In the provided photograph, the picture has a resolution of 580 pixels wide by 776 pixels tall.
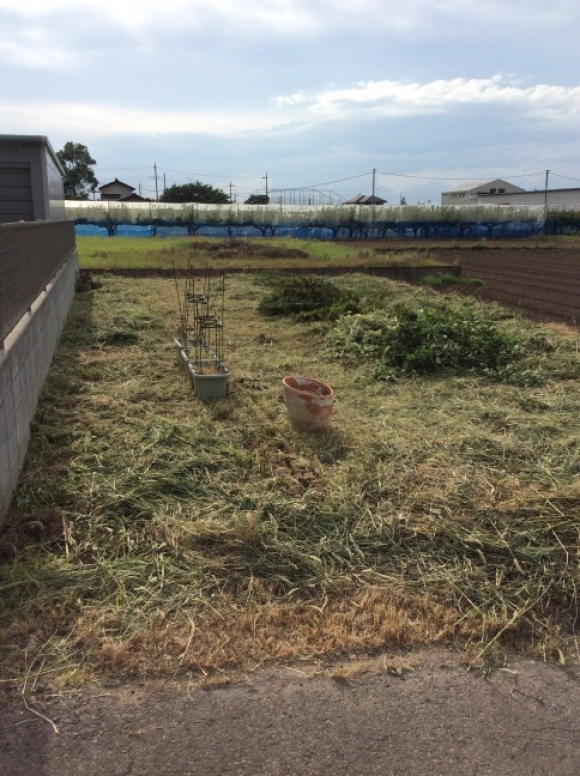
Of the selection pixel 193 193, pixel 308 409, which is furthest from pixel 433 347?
pixel 193 193

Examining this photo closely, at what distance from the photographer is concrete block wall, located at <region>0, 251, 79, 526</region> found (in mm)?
3727

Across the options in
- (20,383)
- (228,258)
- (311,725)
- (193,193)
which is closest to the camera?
(311,725)

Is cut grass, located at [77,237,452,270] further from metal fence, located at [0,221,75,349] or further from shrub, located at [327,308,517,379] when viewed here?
shrub, located at [327,308,517,379]

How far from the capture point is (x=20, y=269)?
5.50m

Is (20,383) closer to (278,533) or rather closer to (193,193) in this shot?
(278,533)

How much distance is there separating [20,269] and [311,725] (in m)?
4.61

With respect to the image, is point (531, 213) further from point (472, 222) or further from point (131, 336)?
point (131, 336)

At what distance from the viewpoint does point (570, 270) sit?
2341 cm

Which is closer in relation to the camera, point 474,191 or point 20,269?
point 20,269

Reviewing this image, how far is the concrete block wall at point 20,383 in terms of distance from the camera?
373cm

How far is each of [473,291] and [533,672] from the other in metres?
15.1

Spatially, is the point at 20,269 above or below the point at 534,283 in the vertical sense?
above

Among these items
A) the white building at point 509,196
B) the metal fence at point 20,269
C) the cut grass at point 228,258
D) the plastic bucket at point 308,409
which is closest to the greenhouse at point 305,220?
the white building at point 509,196

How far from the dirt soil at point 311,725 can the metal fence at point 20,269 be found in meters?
2.62
